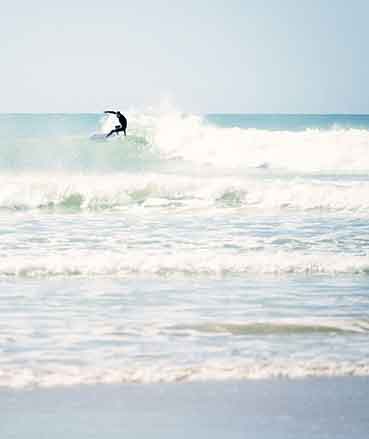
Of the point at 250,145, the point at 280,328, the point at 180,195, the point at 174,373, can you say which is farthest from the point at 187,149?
the point at 174,373

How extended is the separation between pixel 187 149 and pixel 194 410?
96.6ft

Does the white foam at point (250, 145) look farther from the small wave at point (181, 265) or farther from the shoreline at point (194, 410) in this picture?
the shoreline at point (194, 410)

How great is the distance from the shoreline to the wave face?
22.4 meters

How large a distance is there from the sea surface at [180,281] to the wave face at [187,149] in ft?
29.1

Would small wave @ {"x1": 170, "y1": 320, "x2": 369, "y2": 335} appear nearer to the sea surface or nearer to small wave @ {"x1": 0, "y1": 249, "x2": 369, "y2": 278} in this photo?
the sea surface

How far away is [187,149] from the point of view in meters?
34.7

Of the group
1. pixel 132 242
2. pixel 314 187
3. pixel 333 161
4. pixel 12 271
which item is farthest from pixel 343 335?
pixel 333 161

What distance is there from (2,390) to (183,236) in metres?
7.63

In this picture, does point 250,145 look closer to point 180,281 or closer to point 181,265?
point 181,265

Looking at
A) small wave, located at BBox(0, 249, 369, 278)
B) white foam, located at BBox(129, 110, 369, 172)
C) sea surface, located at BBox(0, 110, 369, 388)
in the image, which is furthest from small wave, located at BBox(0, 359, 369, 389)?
white foam, located at BBox(129, 110, 369, 172)

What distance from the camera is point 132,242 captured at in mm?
12531

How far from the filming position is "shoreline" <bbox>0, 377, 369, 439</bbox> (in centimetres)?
508

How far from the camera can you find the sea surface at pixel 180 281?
6562 millimetres

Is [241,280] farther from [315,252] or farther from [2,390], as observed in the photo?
[2,390]
